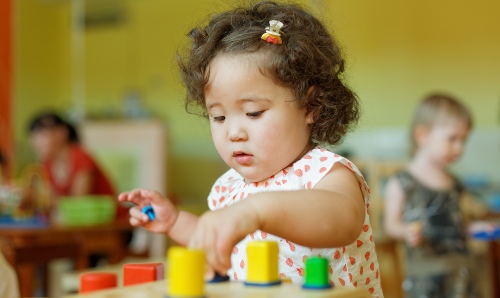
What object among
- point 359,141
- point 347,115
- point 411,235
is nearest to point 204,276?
point 347,115

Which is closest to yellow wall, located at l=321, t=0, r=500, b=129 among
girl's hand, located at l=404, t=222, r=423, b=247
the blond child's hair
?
the blond child's hair

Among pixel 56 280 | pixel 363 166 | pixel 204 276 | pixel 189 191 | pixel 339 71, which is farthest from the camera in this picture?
pixel 189 191

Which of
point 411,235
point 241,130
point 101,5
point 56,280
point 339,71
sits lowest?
point 56,280

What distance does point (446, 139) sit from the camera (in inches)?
115

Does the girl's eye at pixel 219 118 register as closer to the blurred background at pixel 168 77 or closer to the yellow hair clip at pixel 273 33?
the yellow hair clip at pixel 273 33

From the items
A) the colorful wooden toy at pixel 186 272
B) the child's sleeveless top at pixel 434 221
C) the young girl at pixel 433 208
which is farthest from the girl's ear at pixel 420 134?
the colorful wooden toy at pixel 186 272

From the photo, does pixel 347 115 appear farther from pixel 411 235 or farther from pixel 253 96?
pixel 411 235

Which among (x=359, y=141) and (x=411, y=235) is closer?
(x=411, y=235)

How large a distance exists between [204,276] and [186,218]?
40cm

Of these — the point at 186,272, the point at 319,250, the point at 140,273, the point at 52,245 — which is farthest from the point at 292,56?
the point at 52,245

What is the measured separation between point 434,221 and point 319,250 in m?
1.80

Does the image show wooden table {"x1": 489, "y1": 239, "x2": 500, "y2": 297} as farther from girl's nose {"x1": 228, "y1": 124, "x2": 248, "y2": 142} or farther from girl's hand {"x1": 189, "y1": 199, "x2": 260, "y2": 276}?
girl's hand {"x1": 189, "y1": 199, "x2": 260, "y2": 276}

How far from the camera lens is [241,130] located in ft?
3.64

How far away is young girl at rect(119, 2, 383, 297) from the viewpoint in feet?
3.67
